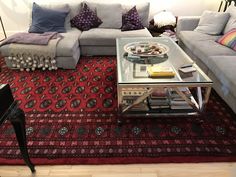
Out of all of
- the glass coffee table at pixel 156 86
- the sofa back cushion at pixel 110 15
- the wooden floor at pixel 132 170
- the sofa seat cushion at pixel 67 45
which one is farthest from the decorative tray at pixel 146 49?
the wooden floor at pixel 132 170

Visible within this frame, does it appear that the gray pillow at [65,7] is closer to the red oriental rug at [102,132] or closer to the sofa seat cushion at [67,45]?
the sofa seat cushion at [67,45]

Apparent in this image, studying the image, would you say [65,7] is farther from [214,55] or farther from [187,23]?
[214,55]

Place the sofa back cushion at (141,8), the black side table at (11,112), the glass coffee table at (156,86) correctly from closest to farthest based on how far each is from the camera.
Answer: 1. the black side table at (11,112)
2. the glass coffee table at (156,86)
3. the sofa back cushion at (141,8)

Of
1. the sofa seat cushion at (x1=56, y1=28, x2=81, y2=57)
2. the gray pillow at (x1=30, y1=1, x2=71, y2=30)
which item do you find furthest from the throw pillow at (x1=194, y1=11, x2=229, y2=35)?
the gray pillow at (x1=30, y1=1, x2=71, y2=30)

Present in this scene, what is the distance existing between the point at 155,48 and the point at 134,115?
2.91 ft

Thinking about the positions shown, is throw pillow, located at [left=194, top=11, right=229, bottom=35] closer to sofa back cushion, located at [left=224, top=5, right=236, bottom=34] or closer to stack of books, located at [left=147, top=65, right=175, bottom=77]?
sofa back cushion, located at [left=224, top=5, right=236, bottom=34]

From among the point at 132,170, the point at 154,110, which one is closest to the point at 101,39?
the point at 154,110

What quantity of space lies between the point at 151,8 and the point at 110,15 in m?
0.99

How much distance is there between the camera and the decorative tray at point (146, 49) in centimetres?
227

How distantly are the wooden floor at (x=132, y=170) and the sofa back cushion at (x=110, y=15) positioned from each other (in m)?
2.43

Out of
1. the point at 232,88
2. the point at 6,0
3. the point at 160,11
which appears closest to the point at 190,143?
the point at 232,88

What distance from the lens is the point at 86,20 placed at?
10.9 ft

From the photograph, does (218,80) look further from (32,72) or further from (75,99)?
(32,72)

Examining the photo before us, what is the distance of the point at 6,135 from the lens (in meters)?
1.80
